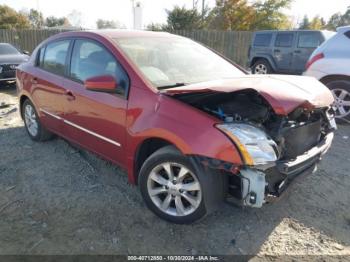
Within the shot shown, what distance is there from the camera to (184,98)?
2.84m

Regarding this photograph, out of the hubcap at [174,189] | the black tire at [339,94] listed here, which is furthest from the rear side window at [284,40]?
the hubcap at [174,189]

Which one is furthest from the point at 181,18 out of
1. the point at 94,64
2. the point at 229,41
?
the point at 94,64

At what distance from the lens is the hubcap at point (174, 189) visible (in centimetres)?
281

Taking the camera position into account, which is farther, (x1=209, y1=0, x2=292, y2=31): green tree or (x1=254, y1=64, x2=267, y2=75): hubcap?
(x1=209, y1=0, x2=292, y2=31): green tree

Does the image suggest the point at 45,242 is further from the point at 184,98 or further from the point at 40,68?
the point at 40,68

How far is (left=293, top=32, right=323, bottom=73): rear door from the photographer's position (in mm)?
10477

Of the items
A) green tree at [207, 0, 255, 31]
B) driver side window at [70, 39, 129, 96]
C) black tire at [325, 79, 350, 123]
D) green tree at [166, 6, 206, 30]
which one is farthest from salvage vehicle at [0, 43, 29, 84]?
green tree at [207, 0, 255, 31]

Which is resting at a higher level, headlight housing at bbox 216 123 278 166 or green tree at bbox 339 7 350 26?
green tree at bbox 339 7 350 26

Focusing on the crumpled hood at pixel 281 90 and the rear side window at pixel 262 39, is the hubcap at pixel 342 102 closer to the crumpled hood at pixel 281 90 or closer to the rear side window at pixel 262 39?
the crumpled hood at pixel 281 90

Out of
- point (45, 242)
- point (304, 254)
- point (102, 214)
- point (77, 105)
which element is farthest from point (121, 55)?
point (304, 254)

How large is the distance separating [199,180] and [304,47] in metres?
9.65

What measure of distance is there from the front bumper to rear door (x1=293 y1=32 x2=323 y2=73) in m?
8.86

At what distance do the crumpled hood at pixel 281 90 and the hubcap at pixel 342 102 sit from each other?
315cm

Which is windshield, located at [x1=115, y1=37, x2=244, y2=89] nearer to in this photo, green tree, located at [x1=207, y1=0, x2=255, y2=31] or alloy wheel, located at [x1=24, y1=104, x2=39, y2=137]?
alloy wheel, located at [x1=24, y1=104, x2=39, y2=137]
